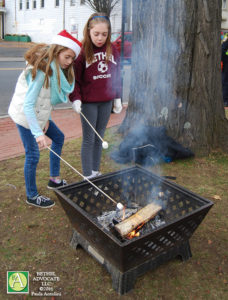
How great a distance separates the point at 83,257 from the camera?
247cm

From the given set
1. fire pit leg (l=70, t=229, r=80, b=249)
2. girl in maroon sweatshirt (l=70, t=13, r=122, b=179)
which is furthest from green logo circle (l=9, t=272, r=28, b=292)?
girl in maroon sweatshirt (l=70, t=13, r=122, b=179)

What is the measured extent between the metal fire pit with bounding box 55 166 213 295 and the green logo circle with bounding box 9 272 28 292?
496 mm

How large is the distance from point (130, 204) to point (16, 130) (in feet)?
10.9

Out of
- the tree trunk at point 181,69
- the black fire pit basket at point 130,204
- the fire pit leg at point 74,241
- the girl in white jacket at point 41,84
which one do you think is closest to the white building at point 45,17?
the tree trunk at point 181,69

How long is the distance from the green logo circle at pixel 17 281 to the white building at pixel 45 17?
2544 cm

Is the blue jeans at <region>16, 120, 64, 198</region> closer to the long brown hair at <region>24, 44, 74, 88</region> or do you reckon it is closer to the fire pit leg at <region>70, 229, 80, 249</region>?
the long brown hair at <region>24, 44, 74, 88</region>

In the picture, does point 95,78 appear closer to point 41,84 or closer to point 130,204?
point 41,84

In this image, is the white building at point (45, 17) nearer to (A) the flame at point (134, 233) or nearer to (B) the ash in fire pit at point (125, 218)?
(B) the ash in fire pit at point (125, 218)

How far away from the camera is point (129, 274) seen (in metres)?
2.10

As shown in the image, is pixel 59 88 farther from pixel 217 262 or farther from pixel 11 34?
pixel 11 34

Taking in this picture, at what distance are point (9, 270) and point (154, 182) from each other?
1.39 metres

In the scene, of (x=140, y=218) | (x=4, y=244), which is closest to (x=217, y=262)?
(x=140, y=218)

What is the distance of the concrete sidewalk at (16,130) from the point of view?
4.58 metres

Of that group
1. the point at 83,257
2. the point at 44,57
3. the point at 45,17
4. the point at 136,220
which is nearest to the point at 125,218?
the point at 136,220
